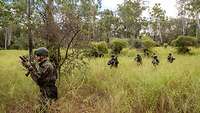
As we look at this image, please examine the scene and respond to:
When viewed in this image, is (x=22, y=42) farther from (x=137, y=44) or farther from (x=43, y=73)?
(x=43, y=73)

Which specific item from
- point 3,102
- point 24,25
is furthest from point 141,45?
point 3,102

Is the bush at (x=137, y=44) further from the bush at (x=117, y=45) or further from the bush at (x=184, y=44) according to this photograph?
the bush at (x=184, y=44)

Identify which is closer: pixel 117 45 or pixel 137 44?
pixel 117 45

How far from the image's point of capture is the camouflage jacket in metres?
6.99

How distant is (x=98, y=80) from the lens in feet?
35.3

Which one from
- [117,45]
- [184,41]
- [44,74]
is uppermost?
[184,41]

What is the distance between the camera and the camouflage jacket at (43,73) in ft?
22.9

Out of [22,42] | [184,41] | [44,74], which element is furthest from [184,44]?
[44,74]

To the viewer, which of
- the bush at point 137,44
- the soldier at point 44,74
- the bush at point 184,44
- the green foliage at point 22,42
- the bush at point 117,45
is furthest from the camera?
the bush at point 137,44

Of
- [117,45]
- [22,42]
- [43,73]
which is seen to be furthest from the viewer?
[117,45]

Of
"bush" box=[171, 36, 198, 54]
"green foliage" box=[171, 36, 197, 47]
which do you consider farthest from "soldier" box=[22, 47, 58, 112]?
"bush" box=[171, 36, 198, 54]

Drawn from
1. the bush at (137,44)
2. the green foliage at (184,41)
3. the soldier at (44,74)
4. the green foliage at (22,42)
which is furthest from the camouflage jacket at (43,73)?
the bush at (137,44)

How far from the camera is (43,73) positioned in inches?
277

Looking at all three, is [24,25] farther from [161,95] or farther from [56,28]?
[161,95]
